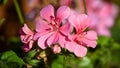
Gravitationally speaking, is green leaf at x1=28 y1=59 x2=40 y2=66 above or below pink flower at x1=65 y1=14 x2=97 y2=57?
below

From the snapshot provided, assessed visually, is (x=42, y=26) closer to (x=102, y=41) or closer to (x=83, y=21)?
(x=83, y=21)

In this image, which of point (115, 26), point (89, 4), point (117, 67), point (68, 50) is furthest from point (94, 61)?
point (115, 26)

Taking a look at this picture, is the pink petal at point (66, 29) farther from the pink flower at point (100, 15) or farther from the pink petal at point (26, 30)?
the pink flower at point (100, 15)

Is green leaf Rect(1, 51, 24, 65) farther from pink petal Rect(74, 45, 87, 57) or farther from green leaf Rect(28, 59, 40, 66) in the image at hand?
pink petal Rect(74, 45, 87, 57)

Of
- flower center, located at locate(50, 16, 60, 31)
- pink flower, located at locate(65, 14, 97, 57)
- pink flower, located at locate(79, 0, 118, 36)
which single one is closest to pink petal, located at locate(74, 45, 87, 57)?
pink flower, located at locate(65, 14, 97, 57)

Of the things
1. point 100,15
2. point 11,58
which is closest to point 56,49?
point 11,58

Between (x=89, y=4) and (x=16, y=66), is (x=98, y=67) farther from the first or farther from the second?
(x=89, y=4)

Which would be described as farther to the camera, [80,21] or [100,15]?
[100,15]
